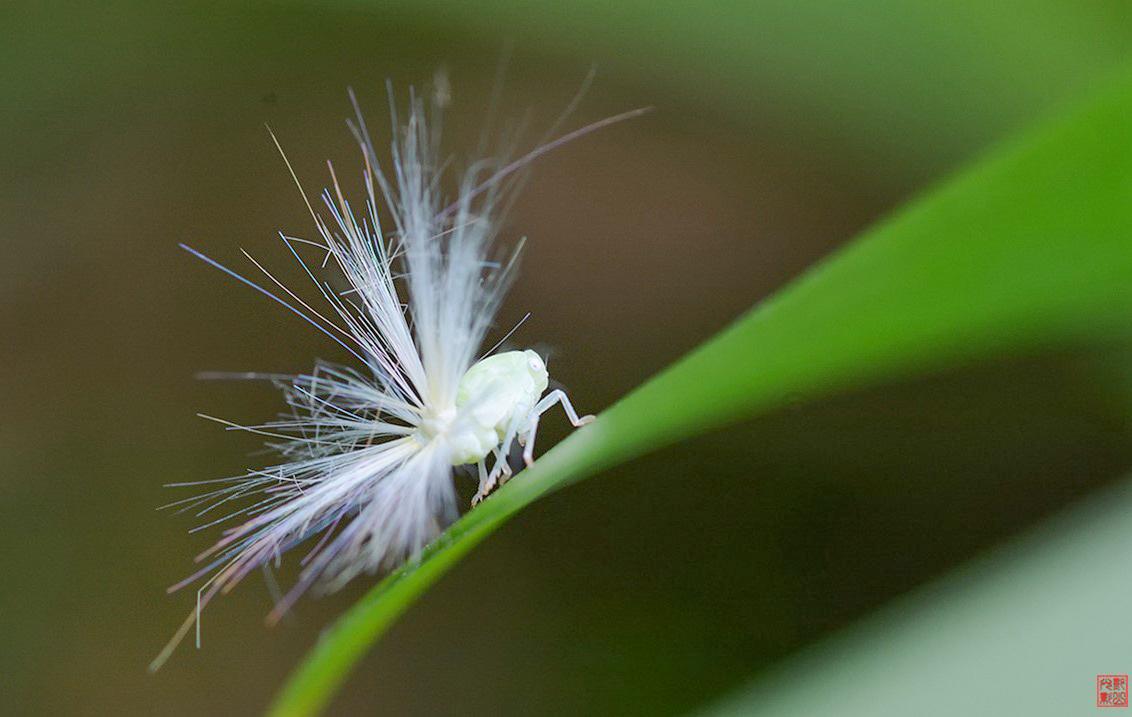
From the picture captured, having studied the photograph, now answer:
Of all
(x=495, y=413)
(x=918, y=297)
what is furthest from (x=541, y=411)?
(x=918, y=297)

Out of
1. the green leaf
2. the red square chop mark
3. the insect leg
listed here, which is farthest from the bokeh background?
the red square chop mark

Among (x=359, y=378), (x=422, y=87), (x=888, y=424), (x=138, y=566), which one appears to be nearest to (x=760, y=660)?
(x=888, y=424)

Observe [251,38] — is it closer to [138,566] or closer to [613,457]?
[138,566]

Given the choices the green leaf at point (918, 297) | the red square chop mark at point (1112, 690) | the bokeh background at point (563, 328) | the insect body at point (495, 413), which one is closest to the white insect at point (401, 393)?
the insect body at point (495, 413)

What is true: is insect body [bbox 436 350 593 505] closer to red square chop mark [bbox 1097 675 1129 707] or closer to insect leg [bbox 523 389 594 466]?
insect leg [bbox 523 389 594 466]

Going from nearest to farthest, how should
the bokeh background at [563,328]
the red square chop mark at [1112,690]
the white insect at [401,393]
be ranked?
the red square chop mark at [1112,690]
the white insect at [401,393]
the bokeh background at [563,328]

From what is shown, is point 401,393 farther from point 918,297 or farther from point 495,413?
point 918,297

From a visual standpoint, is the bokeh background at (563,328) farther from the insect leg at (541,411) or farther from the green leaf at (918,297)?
the green leaf at (918,297)
